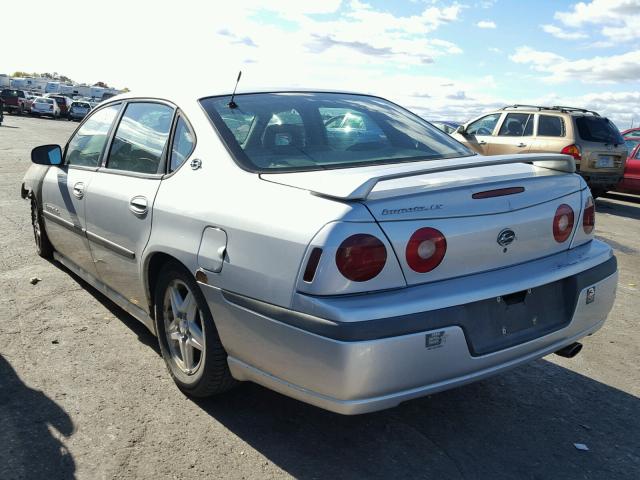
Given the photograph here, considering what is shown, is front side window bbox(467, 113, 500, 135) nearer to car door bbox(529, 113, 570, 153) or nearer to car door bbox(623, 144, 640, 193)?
car door bbox(529, 113, 570, 153)

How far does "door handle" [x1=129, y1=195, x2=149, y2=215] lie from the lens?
11.7 ft

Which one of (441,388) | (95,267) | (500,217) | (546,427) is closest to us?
(441,388)

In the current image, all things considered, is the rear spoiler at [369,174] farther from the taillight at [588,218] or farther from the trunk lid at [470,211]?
the taillight at [588,218]

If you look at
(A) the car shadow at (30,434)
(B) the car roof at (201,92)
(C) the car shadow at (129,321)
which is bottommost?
(C) the car shadow at (129,321)

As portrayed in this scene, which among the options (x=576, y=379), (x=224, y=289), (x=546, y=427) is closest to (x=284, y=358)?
(x=224, y=289)

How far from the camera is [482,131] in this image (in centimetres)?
1335

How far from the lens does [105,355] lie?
4027 millimetres

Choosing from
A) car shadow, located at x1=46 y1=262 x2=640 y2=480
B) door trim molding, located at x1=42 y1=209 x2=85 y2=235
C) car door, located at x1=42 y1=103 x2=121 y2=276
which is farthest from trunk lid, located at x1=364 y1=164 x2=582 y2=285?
door trim molding, located at x1=42 y1=209 x2=85 y2=235

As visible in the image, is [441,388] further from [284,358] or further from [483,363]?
[284,358]

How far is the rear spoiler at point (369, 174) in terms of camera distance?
2.58m

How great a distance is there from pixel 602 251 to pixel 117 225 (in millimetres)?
2740

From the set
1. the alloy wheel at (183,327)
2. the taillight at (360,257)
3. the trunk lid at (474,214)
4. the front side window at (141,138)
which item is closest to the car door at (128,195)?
the front side window at (141,138)

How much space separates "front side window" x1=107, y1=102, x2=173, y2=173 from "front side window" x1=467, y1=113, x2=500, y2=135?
10.0 m

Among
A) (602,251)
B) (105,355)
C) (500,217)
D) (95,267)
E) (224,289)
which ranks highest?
(500,217)
